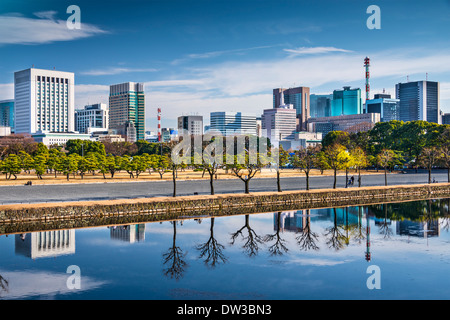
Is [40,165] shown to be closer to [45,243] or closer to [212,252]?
[45,243]

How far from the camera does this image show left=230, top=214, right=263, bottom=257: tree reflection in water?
68.5ft

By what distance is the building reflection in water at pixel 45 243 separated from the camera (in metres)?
19.8

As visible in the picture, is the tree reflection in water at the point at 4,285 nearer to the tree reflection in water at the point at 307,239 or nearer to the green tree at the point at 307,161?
the tree reflection in water at the point at 307,239

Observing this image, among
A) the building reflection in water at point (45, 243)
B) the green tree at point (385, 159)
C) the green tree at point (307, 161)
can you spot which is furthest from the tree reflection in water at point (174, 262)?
the green tree at point (385, 159)

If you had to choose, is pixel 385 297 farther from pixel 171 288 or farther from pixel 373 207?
pixel 373 207

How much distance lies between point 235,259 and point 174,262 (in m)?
2.57

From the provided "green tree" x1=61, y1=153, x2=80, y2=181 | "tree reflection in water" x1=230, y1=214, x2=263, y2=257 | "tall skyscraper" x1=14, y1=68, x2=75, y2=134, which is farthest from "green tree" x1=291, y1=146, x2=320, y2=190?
"tall skyscraper" x1=14, y1=68, x2=75, y2=134

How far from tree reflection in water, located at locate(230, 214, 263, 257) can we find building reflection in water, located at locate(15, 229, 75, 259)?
25.5ft

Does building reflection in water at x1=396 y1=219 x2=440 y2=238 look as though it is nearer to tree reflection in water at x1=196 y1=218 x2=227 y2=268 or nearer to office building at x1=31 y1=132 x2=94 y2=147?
tree reflection in water at x1=196 y1=218 x2=227 y2=268

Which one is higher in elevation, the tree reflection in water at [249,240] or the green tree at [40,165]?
the green tree at [40,165]

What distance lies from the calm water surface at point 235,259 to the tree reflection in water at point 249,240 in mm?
48

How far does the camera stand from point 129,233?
938 inches

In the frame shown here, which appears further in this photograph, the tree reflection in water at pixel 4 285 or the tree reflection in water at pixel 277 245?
the tree reflection in water at pixel 277 245
